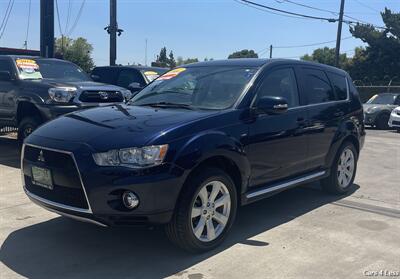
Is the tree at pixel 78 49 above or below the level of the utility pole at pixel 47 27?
above

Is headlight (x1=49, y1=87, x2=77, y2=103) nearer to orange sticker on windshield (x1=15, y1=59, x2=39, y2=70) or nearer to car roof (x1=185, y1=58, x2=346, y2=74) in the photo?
orange sticker on windshield (x1=15, y1=59, x2=39, y2=70)

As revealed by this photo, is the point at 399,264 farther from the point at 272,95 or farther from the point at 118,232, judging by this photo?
the point at 118,232

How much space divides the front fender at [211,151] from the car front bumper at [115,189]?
12 centimetres

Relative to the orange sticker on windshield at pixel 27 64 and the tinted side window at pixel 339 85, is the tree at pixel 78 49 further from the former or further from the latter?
the tinted side window at pixel 339 85

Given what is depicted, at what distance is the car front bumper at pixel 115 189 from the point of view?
3881 millimetres

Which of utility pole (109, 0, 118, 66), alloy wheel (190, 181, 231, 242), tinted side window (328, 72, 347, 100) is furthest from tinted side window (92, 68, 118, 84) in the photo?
alloy wheel (190, 181, 231, 242)

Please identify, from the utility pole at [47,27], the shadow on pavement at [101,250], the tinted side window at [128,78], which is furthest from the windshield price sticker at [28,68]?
the utility pole at [47,27]

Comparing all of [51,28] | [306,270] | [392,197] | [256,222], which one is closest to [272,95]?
[256,222]

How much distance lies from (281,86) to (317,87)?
893 mm

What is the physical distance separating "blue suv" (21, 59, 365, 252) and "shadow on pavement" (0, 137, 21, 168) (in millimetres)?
3748

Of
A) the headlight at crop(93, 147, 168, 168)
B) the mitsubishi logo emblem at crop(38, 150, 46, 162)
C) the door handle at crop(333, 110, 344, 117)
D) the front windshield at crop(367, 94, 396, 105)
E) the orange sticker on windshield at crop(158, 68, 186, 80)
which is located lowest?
the mitsubishi logo emblem at crop(38, 150, 46, 162)

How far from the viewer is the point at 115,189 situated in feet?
12.7

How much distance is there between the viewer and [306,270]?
4.09m

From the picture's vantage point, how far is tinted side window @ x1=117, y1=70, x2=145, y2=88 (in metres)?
10.8
